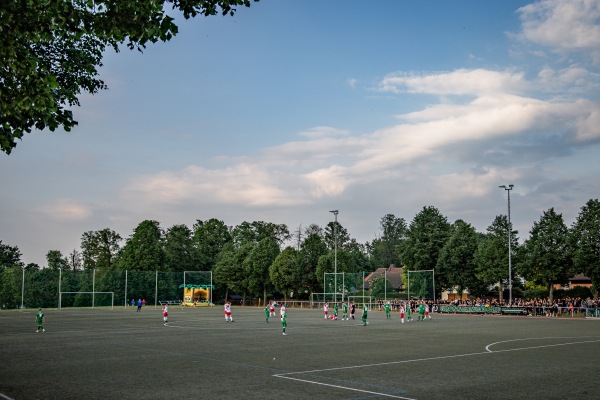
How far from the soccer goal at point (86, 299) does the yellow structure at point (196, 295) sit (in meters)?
11.0

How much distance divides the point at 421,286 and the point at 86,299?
155 feet

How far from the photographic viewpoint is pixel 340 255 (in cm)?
9719

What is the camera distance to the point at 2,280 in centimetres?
8369

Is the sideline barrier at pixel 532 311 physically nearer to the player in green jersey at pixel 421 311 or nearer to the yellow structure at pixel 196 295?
the player in green jersey at pixel 421 311

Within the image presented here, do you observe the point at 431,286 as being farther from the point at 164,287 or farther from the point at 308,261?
the point at 164,287

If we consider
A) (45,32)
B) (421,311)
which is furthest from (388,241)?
(45,32)

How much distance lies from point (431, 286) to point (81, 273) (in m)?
49.1

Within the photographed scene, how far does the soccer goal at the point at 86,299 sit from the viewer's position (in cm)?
8106

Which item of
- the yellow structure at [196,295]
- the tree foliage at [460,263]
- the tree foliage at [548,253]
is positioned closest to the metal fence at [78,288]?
the yellow structure at [196,295]

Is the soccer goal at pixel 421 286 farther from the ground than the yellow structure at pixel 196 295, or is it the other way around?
the soccer goal at pixel 421 286

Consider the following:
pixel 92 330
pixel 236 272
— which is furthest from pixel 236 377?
pixel 236 272

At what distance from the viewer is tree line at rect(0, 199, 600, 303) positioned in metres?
73.1

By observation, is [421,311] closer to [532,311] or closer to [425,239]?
[532,311]

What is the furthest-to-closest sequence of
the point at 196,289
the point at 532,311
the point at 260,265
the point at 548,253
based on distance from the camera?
the point at 260,265 < the point at 196,289 < the point at 548,253 < the point at 532,311
